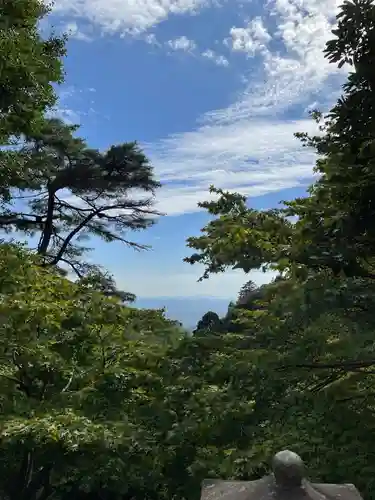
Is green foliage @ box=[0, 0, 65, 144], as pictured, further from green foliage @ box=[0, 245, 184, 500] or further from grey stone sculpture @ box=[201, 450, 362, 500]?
grey stone sculpture @ box=[201, 450, 362, 500]

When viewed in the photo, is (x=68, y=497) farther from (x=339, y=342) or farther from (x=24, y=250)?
(x=339, y=342)

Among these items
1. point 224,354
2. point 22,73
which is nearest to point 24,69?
point 22,73

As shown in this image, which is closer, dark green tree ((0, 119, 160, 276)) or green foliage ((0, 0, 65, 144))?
green foliage ((0, 0, 65, 144))

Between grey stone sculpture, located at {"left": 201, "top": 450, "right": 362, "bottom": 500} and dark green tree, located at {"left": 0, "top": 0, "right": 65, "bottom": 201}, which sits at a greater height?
dark green tree, located at {"left": 0, "top": 0, "right": 65, "bottom": 201}

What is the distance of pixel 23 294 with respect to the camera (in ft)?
19.7

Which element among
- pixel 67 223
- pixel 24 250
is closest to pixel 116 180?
pixel 67 223

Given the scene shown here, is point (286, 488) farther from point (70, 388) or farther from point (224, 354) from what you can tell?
point (70, 388)

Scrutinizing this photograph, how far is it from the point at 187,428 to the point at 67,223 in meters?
13.7

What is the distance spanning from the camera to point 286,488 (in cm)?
221

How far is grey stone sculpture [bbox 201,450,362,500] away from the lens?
7.21 ft

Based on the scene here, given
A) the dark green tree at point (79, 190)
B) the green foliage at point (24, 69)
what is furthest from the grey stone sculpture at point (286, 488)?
the dark green tree at point (79, 190)

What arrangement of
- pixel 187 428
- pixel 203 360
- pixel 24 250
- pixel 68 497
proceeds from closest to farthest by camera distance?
pixel 187 428
pixel 203 360
pixel 24 250
pixel 68 497

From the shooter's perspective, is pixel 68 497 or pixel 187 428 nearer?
pixel 187 428

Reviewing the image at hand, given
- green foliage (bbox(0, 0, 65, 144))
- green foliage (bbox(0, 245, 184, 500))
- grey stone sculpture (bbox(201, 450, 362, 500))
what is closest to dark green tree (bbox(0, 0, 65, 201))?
green foliage (bbox(0, 0, 65, 144))
